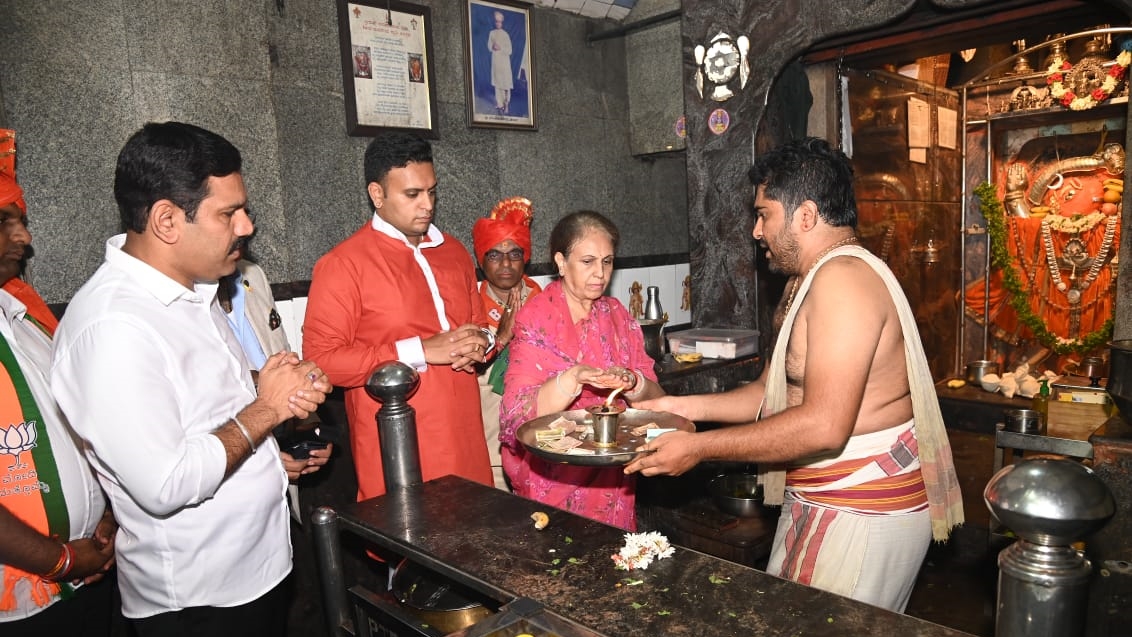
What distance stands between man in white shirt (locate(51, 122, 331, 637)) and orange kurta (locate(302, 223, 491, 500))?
0.87 m

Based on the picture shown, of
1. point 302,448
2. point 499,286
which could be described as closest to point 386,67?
point 499,286

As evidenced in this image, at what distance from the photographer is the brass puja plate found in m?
2.08

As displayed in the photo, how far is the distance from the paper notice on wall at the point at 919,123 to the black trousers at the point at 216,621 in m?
6.20

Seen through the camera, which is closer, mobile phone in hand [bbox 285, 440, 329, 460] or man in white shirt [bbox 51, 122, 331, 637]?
man in white shirt [bbox 51, 122, 331, 637]

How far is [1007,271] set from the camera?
709 cm

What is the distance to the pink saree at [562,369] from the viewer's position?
2771mm

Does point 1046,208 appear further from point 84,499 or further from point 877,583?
point 84,499

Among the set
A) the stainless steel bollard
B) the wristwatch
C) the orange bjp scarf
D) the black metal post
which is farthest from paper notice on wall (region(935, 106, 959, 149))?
the orange bjp scarf

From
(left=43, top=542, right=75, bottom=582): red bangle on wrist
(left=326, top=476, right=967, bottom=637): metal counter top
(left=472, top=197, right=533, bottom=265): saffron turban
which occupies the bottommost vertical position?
(left=43, top=542, right=75, bottom=582): red bangle on wrist

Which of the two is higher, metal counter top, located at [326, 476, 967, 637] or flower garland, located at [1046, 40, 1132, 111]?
flower garland, located at [1046, 40, 1132, 111]

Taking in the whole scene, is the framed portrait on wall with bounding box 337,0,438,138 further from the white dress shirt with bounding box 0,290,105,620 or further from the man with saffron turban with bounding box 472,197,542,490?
the white dress shirt with bounding box 0,290,105,620

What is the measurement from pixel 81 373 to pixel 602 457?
1.34m

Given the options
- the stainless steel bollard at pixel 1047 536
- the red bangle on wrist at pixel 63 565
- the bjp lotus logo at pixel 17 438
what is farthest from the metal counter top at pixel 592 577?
the bjp lotus logo at pixel 17 438

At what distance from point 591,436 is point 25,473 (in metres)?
1.68
